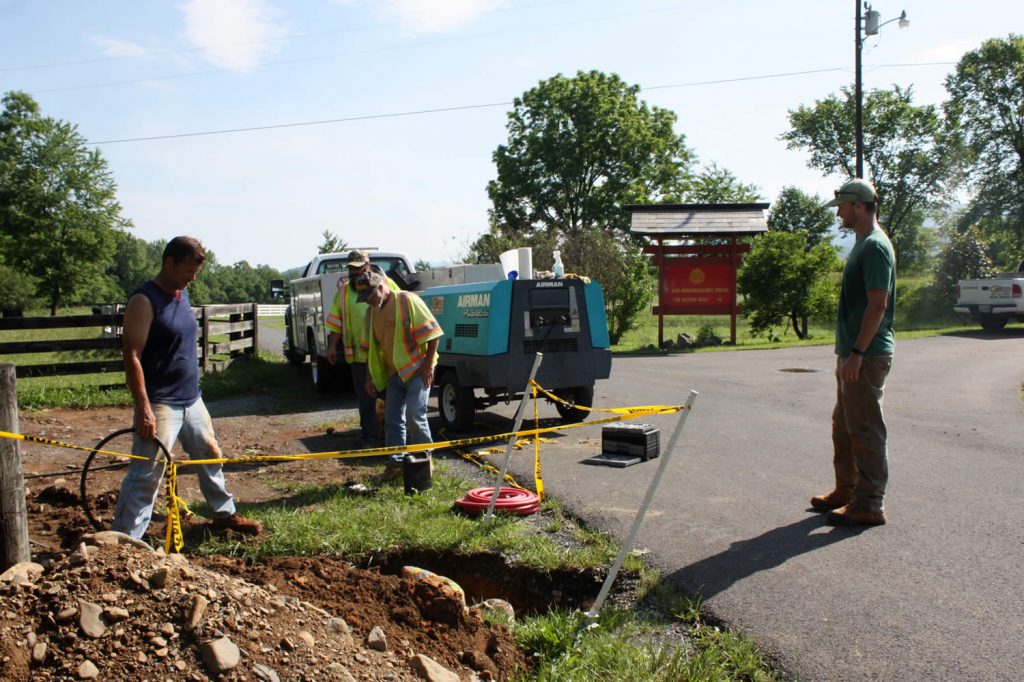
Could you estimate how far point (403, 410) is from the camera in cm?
717

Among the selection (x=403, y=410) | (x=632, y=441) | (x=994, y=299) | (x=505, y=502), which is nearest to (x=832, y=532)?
(x=505, y=502)

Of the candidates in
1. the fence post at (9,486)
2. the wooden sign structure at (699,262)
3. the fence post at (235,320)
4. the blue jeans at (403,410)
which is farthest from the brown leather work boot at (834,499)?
the wooden sign structure at (699,262)

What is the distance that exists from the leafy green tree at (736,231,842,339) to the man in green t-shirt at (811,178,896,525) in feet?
68.3

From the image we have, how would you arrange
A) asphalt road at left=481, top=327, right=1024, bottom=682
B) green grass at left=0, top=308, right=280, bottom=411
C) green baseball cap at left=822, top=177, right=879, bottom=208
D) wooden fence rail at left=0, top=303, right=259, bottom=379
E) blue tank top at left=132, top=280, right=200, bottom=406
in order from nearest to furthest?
asphalt road at left=481, top=327, right=1024, bottom=682, blue tank top at left=132, top=280, right=200, bottom=406, green baseball cap at left=822, top=177, right=879, bottom=208, green grass at left=0, top=308, right=280, bottom=411, wooden fence rail at left=0, top=303, right=259, bottom=379

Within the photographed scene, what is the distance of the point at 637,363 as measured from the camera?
1902 cm

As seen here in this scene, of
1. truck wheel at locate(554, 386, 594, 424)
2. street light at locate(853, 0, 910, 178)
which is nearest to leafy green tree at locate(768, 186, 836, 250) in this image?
street light at locate(853, 0, 910, 178)

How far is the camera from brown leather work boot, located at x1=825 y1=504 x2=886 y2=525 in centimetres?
549

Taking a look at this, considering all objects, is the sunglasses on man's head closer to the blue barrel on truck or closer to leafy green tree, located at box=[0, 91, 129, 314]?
the blue barrel on truck

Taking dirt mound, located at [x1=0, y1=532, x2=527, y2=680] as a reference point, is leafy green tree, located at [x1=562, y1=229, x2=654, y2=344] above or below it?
above

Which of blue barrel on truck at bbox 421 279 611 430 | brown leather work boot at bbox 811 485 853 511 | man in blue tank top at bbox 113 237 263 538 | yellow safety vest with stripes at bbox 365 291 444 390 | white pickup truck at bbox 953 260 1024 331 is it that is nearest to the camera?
man in blue tank top at bbox 113 237 263 538

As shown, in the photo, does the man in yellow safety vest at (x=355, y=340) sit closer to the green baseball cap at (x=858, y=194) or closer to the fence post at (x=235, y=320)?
the green baseball cap at (x=858, y=194)

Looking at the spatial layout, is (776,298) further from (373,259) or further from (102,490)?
(102,490)

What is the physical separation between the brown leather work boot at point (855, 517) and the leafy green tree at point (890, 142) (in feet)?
182

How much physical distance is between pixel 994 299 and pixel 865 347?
22.0 meters
